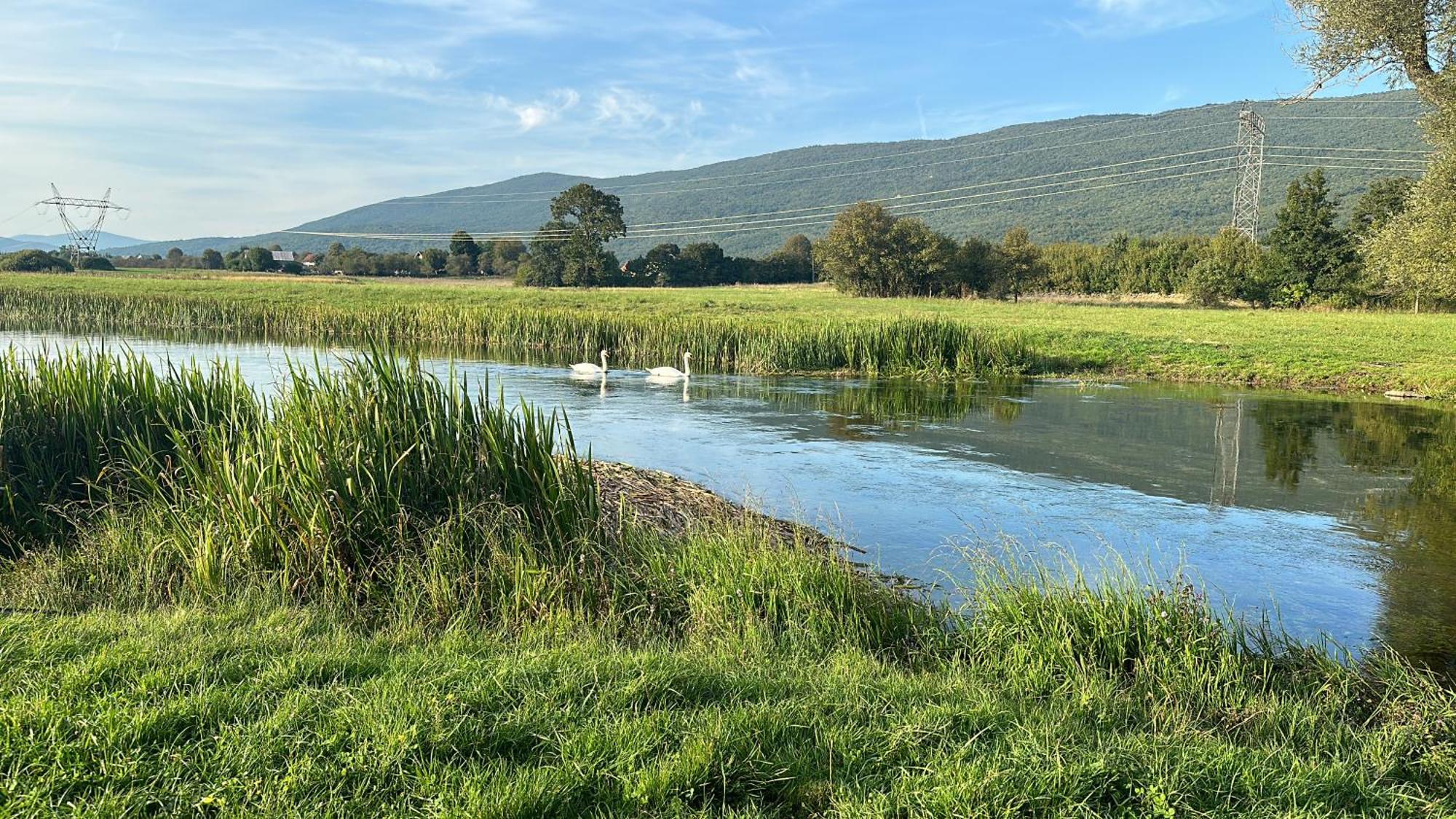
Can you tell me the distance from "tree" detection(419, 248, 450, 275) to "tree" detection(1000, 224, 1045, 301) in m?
52.1

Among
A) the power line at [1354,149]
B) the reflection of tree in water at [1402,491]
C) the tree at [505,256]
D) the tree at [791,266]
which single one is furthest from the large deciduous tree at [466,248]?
the power line at [1354,149]

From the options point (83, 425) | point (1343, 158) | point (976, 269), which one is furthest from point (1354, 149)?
point (83, 425)

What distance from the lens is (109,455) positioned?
290 inches

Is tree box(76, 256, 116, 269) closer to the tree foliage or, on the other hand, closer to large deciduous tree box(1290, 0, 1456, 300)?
the tree foliage

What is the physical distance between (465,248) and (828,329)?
7276cm

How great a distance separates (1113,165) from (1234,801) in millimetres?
215991

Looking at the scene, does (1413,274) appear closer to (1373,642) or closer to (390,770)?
(1373,642)

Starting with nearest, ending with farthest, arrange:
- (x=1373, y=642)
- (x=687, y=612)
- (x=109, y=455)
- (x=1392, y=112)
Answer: (x=687, y=612)
(x=1373, y=642)
(x=109, y=455)
(x=1392, y=112)

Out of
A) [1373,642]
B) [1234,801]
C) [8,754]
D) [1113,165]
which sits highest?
[1113,165]

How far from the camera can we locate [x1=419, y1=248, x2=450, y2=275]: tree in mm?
87062

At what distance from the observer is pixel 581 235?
75.1 meters

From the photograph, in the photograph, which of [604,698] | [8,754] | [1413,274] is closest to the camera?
[8,754]

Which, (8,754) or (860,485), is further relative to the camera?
(860,485)

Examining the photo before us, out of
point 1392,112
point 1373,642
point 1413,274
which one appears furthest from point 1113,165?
point 1373,642
